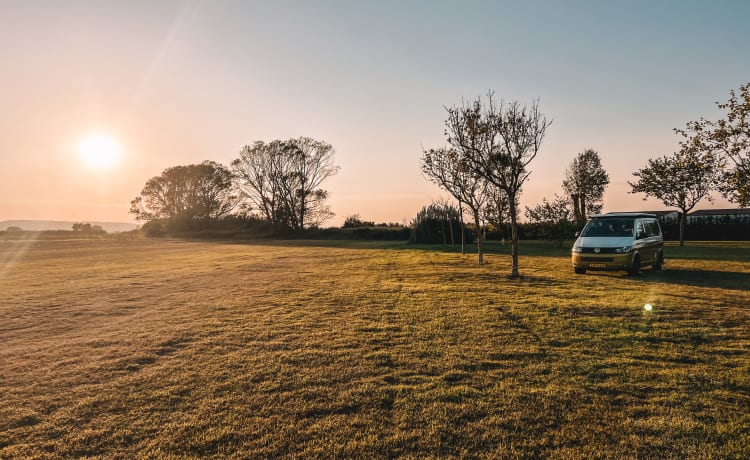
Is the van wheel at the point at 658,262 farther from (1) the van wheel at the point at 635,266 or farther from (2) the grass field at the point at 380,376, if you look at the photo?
(2) the grass field at the point at 380,376

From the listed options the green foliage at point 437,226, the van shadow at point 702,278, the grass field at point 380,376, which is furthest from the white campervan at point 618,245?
the green foliage at point 437,226

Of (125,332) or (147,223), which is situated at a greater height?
(147,223)

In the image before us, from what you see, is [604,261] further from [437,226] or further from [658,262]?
[437,226]

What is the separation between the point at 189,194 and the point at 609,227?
194 ft

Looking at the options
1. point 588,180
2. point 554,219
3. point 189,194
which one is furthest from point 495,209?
point 189,194

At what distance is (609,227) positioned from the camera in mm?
15234

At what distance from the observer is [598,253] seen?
1409 cm

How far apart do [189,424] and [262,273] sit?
39.1 feet

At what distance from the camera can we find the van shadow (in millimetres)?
11781

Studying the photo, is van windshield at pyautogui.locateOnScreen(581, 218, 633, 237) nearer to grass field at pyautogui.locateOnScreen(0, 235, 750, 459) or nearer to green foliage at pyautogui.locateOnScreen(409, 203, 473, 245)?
grass field at pyautogui.locateOnScreen(0, 235, 750, 459)

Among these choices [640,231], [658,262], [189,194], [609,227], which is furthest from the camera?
[189,194]

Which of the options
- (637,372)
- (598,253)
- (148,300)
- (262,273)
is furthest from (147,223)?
(637,372)

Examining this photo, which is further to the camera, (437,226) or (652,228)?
(437,226)

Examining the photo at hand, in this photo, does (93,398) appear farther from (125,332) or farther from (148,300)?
(148,300)
